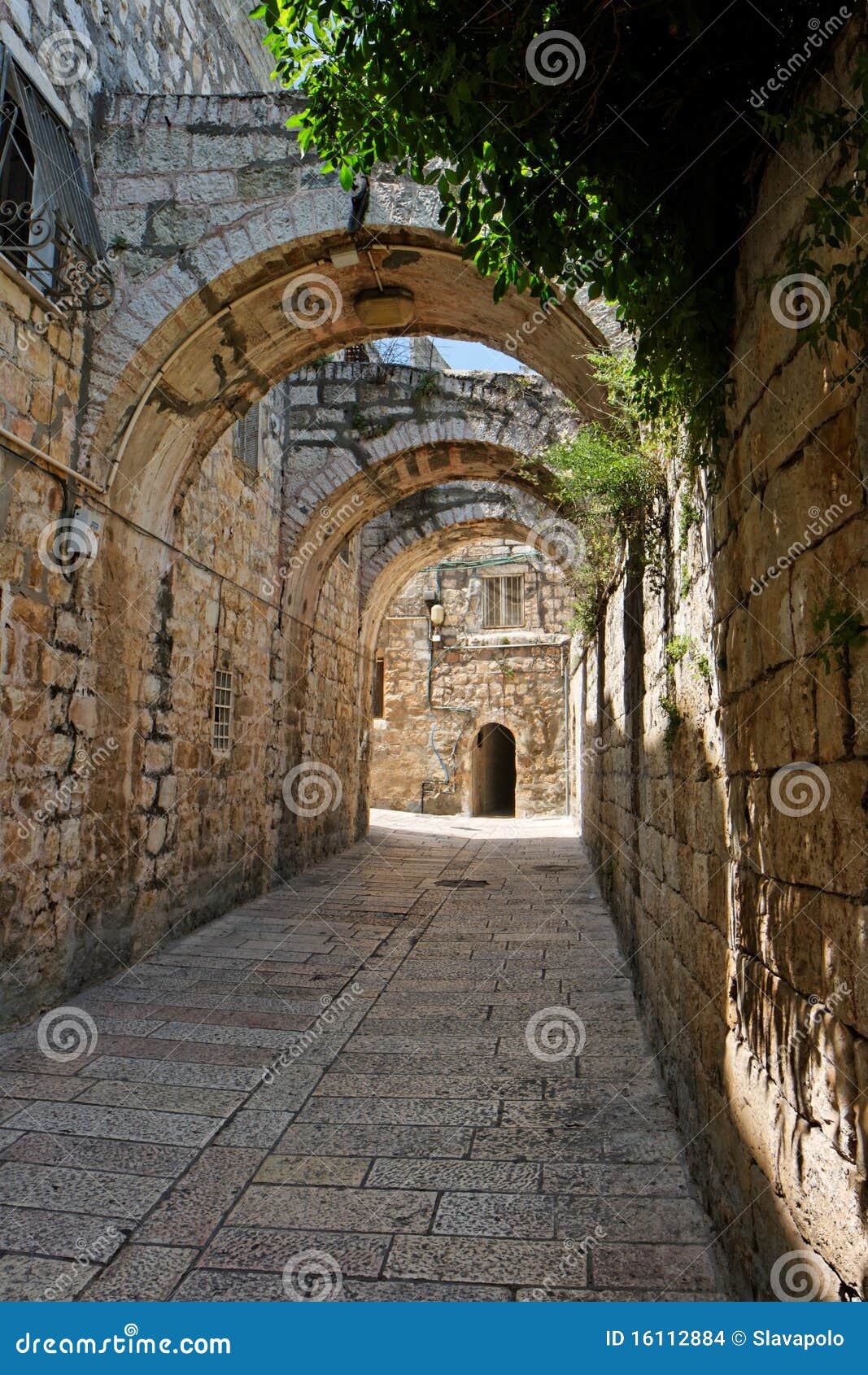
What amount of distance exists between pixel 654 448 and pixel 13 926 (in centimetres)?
349

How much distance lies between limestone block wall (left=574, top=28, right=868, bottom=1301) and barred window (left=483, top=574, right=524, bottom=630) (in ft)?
51.2

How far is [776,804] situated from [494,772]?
2029 cm

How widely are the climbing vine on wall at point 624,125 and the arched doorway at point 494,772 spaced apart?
16.6 metres

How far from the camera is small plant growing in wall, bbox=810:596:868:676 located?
4.50ft

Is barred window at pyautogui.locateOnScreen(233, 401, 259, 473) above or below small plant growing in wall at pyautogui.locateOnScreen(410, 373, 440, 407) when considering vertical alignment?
below

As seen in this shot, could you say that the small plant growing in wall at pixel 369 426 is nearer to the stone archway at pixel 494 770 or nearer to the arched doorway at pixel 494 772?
the stone archway at pixel 494 770

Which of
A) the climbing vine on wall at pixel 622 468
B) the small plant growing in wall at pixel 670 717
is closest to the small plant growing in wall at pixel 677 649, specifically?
the small plant growing in wall at pixel 670 717

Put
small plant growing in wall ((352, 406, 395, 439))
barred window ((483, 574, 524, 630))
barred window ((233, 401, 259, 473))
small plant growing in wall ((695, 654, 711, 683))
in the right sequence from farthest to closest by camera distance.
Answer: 1. barred window ((483, 574, 524, 630))
2. small plant growing in wall ((352, 406, 395, 439))
3. barred window ((233, 401, 259, 473))
4. small plant growing in wall ((695, 654, 711, 683))

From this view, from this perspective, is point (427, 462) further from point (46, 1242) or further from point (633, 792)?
point (46, 1242)

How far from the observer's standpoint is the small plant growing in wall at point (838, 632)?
1.37m

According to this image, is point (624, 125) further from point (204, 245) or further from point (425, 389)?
point (425, 389)

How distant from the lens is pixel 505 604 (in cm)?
1888

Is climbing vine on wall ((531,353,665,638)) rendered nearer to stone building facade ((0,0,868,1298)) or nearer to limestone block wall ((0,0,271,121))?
stone building facade ((0,0,868,1298))

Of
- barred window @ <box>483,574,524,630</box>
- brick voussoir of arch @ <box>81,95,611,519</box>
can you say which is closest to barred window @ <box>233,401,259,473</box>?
→ brick voussoir of arch @ <box>81,95,611,519</box>
